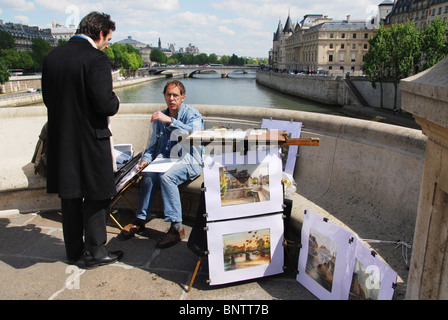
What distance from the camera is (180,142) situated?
11.5 ft

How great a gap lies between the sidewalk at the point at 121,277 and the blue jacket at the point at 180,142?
2.33 ft

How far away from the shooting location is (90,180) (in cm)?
265

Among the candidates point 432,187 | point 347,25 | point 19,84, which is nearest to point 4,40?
point 19,84

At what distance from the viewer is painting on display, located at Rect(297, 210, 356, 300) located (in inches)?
90.6

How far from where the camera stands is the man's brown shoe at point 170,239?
319 cm

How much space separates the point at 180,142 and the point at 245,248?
4.22ft

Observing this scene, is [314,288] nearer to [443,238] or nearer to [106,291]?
[443,238]

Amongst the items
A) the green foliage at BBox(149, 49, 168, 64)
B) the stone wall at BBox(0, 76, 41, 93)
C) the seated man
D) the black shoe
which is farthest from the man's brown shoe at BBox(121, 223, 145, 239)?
the green foliage at BBox(149, 49, 168, 64)

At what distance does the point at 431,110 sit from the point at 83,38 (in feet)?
7.22

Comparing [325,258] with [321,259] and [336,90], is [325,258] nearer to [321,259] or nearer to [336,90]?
[321,259]

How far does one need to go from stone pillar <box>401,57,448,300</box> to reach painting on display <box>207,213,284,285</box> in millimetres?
1019

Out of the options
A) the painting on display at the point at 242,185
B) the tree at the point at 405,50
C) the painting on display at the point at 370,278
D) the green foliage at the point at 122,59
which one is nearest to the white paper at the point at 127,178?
the painting on display at the point at 242,185

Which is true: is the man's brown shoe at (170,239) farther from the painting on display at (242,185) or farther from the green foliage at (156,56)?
the green foliage at (156,56)
